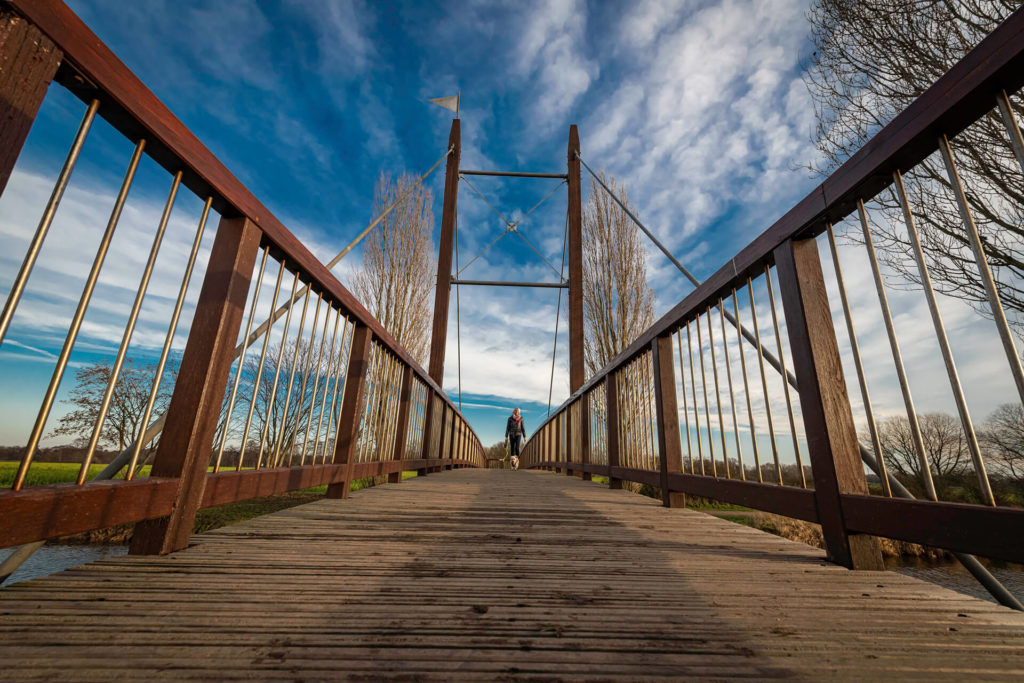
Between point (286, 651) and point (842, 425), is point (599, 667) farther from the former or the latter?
point (842, 425)

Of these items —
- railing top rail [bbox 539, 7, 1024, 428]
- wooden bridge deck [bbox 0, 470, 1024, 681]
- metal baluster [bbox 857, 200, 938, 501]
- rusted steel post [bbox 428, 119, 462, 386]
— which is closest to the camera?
wooden bridge deck [bbox 0, 470, 1024, 681]

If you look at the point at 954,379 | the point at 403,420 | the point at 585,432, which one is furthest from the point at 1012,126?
the point at 585,432

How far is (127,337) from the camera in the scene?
0.88 m

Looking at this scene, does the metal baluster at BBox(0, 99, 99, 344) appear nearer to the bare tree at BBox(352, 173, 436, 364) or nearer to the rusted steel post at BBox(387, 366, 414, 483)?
the rusted steel post at BBox(387, 366, 414, 483)

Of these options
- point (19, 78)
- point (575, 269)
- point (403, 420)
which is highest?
point (575, 269)

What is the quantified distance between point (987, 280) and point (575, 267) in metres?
7.18

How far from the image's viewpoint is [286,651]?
57 cm

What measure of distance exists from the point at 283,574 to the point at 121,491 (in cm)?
35

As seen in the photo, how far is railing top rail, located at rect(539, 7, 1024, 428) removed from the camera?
76cm

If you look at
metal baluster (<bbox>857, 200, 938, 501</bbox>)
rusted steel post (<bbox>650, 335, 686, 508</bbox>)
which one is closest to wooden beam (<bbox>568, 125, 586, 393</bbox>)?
rusted steel post (<bbox>650, 335, 686, 508</bbox>)

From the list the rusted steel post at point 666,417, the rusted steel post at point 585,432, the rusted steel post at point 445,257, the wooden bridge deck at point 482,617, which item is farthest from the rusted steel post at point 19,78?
the rusted steel post at point 445,257

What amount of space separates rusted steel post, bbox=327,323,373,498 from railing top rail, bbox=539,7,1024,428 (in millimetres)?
1741

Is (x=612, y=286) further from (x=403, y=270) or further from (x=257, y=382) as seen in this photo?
(x=257, y=382)

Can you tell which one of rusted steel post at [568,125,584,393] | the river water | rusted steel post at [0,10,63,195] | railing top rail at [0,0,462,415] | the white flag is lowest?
the river water
